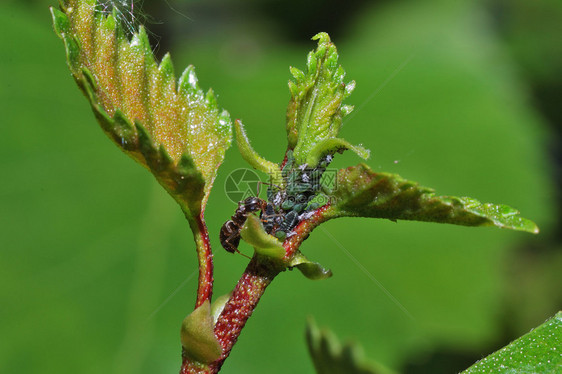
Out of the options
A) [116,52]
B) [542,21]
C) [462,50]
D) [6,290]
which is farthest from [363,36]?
[116,52]

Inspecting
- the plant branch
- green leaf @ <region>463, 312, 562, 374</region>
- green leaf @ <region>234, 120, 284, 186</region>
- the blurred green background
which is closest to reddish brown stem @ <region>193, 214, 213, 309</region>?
the plant branch

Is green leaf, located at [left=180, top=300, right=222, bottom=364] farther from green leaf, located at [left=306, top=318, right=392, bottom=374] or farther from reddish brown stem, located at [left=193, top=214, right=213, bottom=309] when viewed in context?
green leaf, located at [left=306, top=318, right=392, bottom=374]

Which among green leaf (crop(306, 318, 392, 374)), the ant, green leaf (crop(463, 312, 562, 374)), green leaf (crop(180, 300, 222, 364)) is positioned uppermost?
green leaf (crop(463, 312, 562, 374))

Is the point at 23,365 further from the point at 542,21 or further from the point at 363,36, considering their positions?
the point at 542,21

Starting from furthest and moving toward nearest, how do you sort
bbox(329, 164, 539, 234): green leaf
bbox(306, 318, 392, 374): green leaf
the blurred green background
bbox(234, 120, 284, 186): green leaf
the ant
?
the blurred green background < bbox(306, 318, 392, 374): green leaf < the ant < bbox(234, 120, 284, 186): green leaf < bbox(329, 164, 539, 234): green leaf

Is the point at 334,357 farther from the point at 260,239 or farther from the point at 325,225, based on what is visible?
the point at 325,225

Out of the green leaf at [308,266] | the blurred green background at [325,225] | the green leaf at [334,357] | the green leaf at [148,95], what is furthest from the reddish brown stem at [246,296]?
the blurred green background at [325,225]

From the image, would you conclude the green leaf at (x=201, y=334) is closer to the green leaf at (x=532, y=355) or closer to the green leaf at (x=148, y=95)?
the green leaf at (x=148, y=95)
